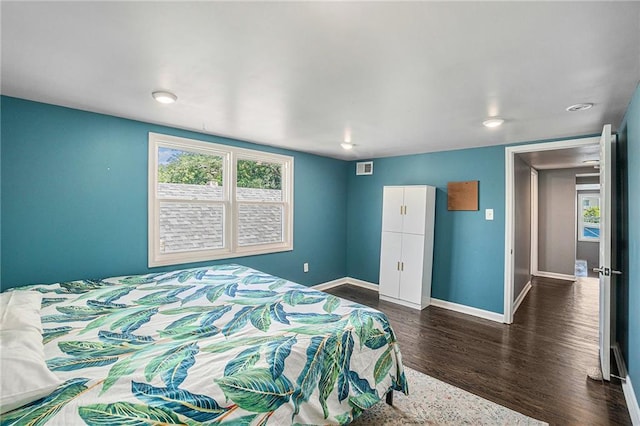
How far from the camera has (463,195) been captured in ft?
13.1

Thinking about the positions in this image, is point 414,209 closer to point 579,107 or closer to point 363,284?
point 363,284

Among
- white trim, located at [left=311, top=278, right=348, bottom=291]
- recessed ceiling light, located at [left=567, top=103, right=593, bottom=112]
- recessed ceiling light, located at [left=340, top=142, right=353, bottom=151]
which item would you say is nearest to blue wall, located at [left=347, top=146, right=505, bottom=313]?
white trim, located at [left=311, top=278, right=348, bottom=291]

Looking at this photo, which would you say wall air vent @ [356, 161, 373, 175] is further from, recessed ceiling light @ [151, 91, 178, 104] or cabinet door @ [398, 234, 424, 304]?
recessed ceiling light @ [151, 91, 178, 104]

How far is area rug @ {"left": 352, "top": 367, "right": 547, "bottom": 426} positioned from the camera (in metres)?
1.93

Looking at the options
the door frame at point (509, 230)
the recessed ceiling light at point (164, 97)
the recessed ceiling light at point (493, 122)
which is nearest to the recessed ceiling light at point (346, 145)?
the recessed ceiling light at point (493, 122)

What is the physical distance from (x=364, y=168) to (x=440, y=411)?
3.70 m

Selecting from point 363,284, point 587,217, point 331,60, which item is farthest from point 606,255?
point 587,217

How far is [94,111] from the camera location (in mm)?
2605

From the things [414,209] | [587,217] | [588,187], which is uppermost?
[588,187]

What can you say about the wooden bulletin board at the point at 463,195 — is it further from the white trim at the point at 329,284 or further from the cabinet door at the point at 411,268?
the white trim at the point at 329,284

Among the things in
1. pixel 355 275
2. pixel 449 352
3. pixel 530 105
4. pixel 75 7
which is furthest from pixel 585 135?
pixel 75 7

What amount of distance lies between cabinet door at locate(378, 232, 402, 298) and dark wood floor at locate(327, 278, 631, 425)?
239 mm

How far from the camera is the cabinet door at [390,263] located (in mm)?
4297

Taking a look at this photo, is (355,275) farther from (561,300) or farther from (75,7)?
(75,7)
